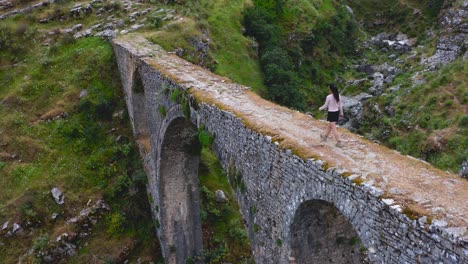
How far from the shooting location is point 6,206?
19.1 meters

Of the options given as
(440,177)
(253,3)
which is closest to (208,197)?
(440,177)

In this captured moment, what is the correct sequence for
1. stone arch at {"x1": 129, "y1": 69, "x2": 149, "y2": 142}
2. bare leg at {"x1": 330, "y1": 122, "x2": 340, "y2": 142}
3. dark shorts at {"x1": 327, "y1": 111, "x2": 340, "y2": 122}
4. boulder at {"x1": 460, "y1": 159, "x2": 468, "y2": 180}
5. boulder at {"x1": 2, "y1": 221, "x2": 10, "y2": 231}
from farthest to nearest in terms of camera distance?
stone arch at {"x1": 129, "y1": 69, "x2": 149, "y2": 142} → boulder at {"x1": 460, "y1": 159, "x2": 468, "y2": 180} → boulder at {"x1": 2, "y1": 221, "x2": 10, "y2": 231} → bare leg at {"x1": 330, "y1": 122, "x2": 340, "y2": 142} → dark shorts at {"x1": 327, "y1": 111, "x2": 340, "y2": 122}

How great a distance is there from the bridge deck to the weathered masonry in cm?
2

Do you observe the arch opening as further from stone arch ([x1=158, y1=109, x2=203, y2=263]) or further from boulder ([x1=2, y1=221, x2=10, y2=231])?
boulder ([x1=2, y1=221, x2=10, y2=231])

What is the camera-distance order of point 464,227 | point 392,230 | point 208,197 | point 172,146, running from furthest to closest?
point 208,197 → point 172,146 → point 392,230 → point 464,227

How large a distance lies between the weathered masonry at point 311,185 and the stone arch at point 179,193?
701 mm

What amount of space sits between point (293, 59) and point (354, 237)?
93.0 feet

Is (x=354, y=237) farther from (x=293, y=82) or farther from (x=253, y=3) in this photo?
(x=253, y=3)

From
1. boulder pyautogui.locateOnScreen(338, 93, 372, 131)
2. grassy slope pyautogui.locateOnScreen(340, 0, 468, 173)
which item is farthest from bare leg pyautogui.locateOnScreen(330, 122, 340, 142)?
boulder pyautogui.locateOnScreen(338, 93, 372, 131)

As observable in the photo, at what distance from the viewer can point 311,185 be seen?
7293mm

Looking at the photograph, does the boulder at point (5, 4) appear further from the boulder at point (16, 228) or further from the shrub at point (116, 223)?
the shrub at point (116, 223)

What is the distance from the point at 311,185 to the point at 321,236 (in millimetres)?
1681

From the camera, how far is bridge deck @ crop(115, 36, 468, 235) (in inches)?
214

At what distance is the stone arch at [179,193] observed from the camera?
17.0 meters
